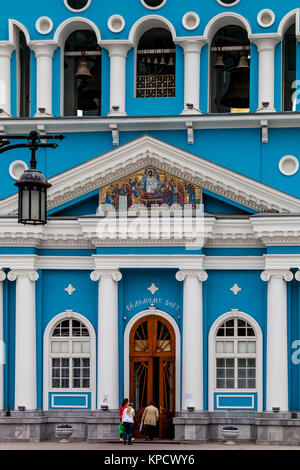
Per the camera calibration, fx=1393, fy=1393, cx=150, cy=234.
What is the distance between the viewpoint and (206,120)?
39000 millimetres

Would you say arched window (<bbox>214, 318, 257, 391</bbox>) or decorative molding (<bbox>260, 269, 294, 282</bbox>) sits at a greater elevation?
decorative molding (<bbox>260, 269, 294, 282</bbox>)

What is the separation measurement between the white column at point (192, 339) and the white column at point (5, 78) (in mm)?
7600

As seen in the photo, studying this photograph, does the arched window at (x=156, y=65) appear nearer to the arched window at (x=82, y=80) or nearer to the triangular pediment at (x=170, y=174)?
the arched window at (x=82, y=80)

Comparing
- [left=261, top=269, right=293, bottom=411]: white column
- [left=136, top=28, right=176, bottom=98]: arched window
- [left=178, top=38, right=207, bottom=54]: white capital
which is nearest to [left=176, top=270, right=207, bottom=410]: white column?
[left=261, top=269, right=293, bottom=411]: white column

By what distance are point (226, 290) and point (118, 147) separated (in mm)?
4839

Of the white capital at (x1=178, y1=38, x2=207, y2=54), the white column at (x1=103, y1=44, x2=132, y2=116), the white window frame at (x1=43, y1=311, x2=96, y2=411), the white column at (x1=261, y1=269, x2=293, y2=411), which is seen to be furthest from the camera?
the white column at (x1=103, y1=44, x2=132, y2=116)

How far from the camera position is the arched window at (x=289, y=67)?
40125 mm

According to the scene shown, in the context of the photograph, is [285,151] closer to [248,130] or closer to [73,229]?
[248,130]

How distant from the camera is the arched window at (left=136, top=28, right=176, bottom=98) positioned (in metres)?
40.2

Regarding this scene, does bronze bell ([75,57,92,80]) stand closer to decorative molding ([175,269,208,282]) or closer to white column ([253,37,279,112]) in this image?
white column ([253,37,279,112])

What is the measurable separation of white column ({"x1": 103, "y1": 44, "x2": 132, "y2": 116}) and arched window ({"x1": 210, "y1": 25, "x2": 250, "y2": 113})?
2548mm

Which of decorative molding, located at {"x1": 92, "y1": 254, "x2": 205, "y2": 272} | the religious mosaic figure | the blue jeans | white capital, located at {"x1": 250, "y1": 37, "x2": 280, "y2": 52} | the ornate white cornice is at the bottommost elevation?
the blue jeans

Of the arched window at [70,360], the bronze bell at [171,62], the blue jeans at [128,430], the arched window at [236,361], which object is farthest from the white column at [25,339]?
the bronze bell at [171,62]
